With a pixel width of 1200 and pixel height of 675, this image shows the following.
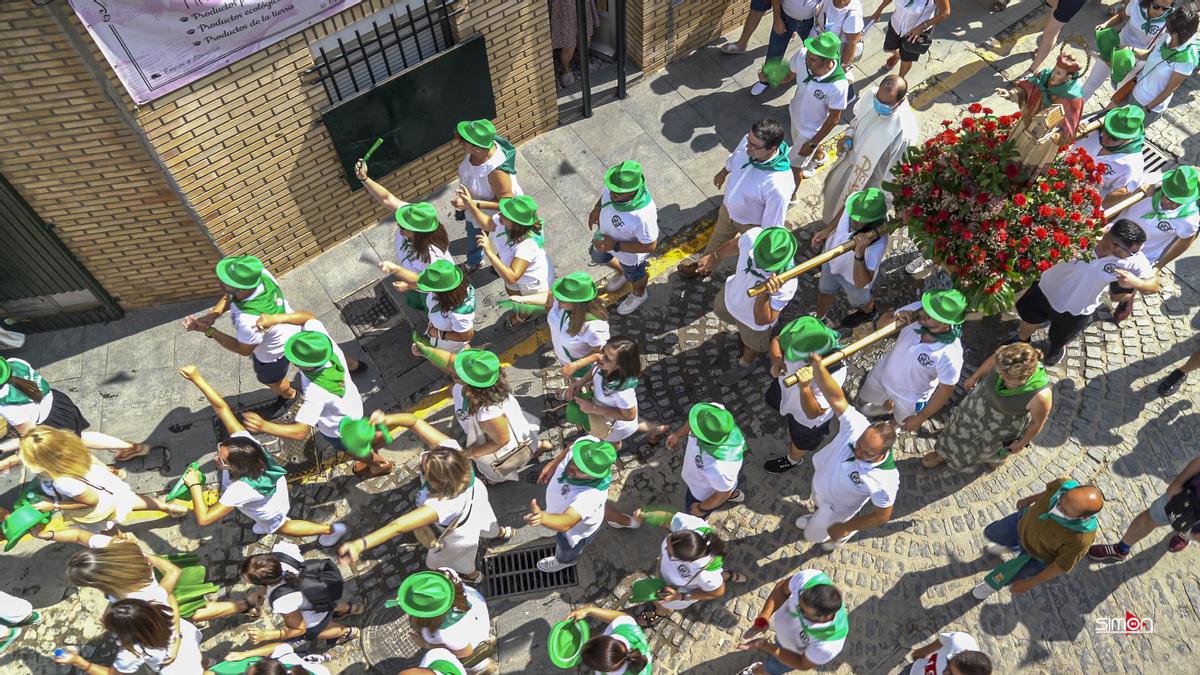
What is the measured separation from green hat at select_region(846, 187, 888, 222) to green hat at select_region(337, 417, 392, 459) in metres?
4.38

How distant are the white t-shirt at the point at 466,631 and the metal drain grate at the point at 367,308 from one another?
3.54 meters

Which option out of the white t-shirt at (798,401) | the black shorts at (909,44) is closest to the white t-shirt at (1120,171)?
the black shorts at (909,44)

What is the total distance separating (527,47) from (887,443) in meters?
5.82

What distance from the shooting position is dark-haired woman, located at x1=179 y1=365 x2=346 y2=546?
233 inches

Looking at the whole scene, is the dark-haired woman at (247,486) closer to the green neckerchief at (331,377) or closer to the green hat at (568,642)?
the green neckerchief at (331,377)

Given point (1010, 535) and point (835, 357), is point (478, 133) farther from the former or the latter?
point (1010, 535)

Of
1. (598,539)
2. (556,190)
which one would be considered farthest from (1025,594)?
(556,190)

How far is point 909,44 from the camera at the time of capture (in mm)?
9680

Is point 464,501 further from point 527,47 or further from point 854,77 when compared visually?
point 854,77

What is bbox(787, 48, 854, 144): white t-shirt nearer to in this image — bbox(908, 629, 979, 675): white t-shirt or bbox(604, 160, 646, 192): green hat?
bbox(604, 160, 646, 192): green hat

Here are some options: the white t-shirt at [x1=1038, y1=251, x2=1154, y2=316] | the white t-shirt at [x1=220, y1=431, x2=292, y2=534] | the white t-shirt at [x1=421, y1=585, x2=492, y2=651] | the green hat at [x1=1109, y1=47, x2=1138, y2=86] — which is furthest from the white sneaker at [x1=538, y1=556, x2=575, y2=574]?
the green hat at [x1=1109, y1=47, x2=1138, y2=86]

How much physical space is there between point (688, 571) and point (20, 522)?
500 centimetres

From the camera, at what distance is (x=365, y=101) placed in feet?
26.0

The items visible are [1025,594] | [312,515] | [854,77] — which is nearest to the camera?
[1025,594]
